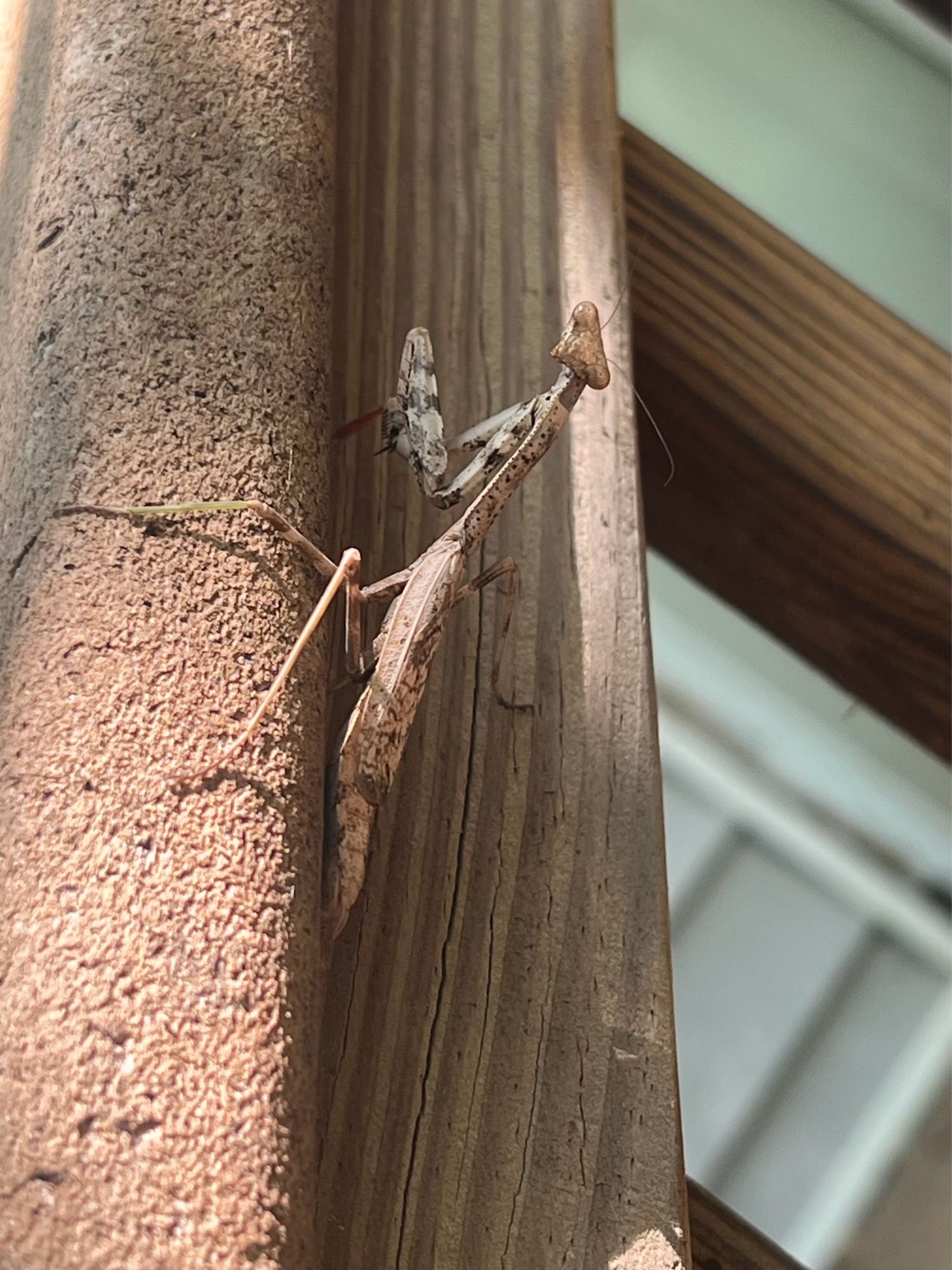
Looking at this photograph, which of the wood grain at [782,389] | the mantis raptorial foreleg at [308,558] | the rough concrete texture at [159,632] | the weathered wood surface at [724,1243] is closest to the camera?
the rough concrete texture at [159,632]

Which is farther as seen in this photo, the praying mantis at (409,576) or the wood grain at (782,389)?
the wood grain at (782,389)

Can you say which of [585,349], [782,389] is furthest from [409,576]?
[782,389]

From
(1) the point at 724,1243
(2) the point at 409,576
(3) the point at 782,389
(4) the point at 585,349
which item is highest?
(3) the point at 782,389

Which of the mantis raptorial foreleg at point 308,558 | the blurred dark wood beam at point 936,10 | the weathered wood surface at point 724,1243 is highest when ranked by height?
the blurred dark wood beam at point 936,10

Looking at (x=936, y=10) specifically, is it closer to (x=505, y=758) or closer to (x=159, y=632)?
(x=505, y=758)

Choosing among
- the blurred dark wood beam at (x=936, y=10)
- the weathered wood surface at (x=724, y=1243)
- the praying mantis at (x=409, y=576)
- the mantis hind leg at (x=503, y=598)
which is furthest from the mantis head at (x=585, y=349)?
the blurred dark wood beam at (x=936, y=10)

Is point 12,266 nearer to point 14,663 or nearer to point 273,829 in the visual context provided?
point 14,663

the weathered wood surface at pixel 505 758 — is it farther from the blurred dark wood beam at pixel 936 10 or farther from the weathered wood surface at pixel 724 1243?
the blurred dark wood beam at pixel 936 10
